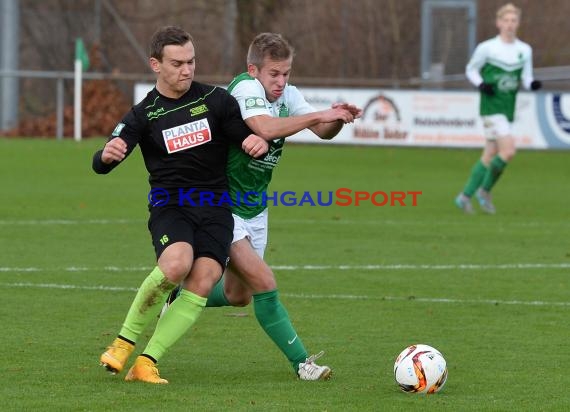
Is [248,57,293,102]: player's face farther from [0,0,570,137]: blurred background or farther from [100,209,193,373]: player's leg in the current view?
[0,0,570,137]: blurred background

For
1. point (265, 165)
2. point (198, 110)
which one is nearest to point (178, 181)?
point (198, 110)

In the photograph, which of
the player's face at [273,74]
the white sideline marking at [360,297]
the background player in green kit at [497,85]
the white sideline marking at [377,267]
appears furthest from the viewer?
the background player in green kit at [497,85]

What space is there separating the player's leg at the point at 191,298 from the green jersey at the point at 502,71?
31.9 feet

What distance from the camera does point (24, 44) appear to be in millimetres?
35156

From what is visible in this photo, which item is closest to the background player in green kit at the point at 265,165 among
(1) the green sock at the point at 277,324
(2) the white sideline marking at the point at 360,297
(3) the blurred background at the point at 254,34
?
(1) the green sock at the point at 277,324

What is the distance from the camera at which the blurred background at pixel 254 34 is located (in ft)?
109

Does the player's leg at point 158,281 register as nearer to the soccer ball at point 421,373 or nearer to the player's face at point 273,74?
the player's face at point 273,74

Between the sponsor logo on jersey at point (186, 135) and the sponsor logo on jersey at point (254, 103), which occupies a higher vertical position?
the sponsor logo on jersey at point (254, 103)

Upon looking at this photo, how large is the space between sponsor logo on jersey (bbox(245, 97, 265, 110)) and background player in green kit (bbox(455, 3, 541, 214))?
9204mm

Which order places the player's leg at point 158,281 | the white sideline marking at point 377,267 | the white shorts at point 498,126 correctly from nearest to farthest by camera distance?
the player's leg at point 158,281, the white sideline marking at point 377,267, the white shorts at point 498,126

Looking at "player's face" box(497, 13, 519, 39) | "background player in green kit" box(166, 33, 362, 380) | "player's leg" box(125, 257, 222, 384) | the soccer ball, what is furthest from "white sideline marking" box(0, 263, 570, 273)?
"player's face" box(497, 13, 519, 39)

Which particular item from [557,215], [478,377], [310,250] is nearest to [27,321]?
[478,377]

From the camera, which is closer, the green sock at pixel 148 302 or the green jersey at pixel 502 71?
the green sock at pixel 148 302

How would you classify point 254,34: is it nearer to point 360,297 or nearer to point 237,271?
point 360,297
